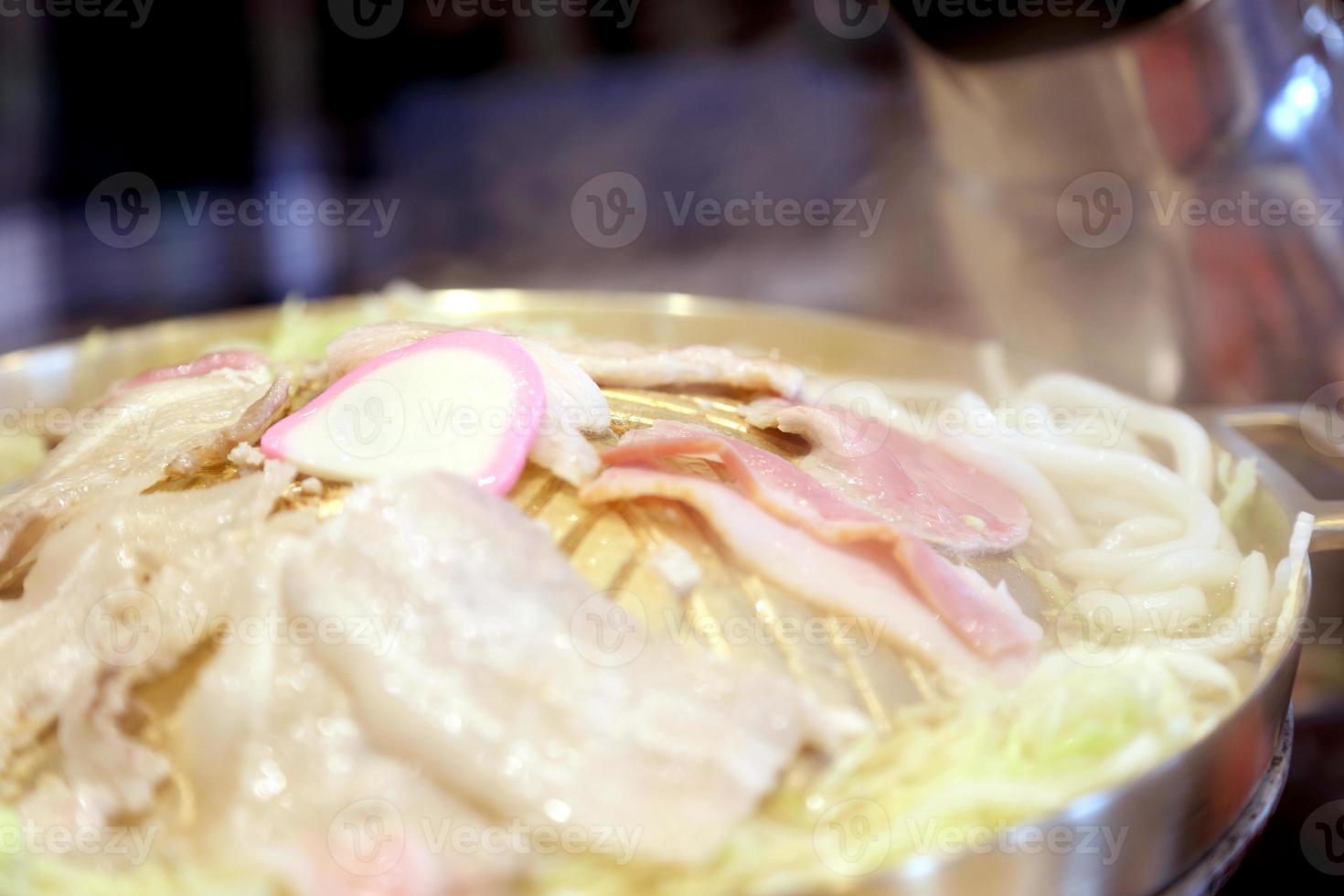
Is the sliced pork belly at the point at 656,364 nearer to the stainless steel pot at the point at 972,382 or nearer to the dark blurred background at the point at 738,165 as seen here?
the stainless steel pot at the point at 972,382

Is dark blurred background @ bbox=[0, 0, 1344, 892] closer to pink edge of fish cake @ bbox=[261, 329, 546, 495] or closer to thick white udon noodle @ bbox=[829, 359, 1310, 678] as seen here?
thick white udon noodle @ bbox=[829, 359, 1310, 678]

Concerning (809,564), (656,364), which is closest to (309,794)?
(809,564)

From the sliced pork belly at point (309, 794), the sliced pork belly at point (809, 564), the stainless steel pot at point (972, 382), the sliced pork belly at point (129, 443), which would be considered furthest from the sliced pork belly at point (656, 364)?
the stainless steel pot at point (972, 382)

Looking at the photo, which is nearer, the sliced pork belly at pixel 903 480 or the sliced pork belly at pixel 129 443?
the sliced pork belly at pixel 129 443

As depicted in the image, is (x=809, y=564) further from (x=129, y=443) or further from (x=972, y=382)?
(x=972, y=382)

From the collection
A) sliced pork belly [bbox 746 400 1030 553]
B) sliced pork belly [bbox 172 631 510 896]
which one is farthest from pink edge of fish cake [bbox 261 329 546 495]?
sliced pork belly [bbox 746 400 1030 553]

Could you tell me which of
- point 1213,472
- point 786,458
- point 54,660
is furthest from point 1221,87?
point 54,660
